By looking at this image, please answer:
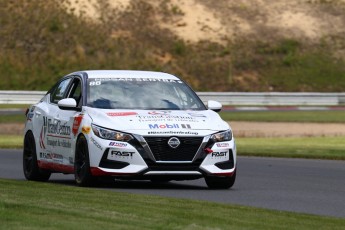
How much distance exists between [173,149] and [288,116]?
3338 cm

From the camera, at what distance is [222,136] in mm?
14641

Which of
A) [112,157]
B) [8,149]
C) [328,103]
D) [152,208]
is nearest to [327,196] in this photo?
[112,157]

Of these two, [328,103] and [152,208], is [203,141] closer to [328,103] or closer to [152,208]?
[152,208]

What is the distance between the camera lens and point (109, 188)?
14.6 metres

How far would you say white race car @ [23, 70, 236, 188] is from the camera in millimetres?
14281

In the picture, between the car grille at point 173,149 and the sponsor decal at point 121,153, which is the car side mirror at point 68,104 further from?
the car grille at point 173,149

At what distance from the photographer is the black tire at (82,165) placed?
14.5 metres

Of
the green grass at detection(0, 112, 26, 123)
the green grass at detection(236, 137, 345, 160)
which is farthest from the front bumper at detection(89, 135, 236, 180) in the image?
the green grass at detection(0, 112, 26, 123)

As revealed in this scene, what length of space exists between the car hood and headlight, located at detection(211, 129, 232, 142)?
54mm

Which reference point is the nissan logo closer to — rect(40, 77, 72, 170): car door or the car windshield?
the car windshield

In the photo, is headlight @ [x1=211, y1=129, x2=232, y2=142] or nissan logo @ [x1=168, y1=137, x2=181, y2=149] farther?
headlight @ [x1=211, y1=129, x2=232, y2=142]

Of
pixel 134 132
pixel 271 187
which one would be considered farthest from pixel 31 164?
pixel 271 187

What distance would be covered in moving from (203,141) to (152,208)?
3.27 metres

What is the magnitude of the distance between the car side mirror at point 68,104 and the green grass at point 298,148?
34.0 ft
